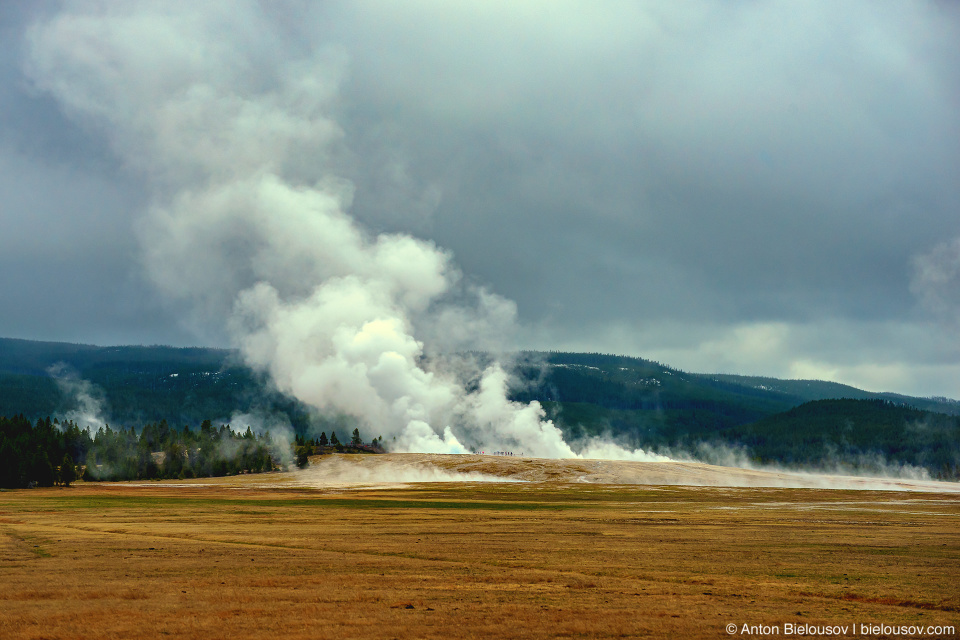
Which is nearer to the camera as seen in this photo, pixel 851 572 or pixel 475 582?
pixel 475 582

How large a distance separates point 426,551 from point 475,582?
40.7ft

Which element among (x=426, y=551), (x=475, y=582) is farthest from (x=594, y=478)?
(x=475, y=582)

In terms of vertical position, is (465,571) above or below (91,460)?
above

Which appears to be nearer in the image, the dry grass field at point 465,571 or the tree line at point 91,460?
the dry grass field at point 465,571

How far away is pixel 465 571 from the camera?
42.2 meters

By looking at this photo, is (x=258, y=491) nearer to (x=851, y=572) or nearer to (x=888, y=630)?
(x=851, y=572)

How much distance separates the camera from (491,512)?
276 feet

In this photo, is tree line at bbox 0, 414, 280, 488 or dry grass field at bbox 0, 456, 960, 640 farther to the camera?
tree line at bbox 0, 414, 280, 488

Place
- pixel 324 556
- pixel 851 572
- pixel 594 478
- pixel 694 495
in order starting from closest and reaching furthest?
pixel 851 572 < pixel 324 556 < pixel 694 495 < pixel 594 478

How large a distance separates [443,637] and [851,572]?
26532mm

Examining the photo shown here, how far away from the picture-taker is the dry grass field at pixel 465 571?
99.1 ft

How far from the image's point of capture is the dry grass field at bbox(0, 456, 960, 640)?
30.2 meters

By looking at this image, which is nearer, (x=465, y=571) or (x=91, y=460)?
(x=465, y=571)

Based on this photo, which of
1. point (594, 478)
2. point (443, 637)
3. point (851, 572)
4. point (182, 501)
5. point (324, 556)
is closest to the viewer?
point (443, 637)
